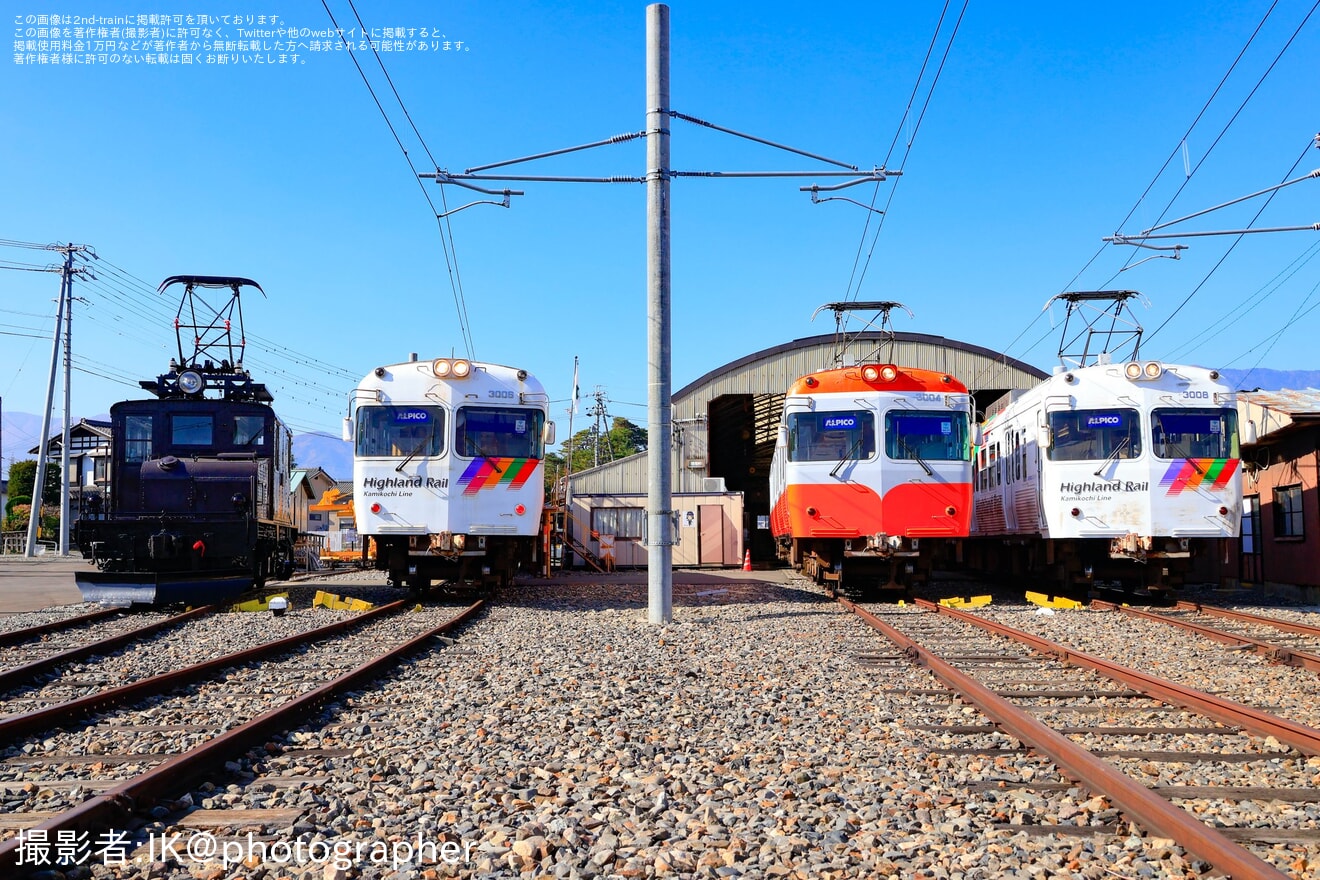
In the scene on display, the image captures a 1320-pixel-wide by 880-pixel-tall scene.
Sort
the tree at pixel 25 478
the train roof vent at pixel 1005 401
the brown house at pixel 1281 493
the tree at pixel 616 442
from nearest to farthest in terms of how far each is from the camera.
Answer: the brown house at pixel 1281 493
the train roof vent at pixel 1005 401
the tree at pixel 25 478
the tree at pixel 616 442

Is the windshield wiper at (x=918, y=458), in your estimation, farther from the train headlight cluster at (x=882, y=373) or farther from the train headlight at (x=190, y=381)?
the train headlight at (x=190, y=381)

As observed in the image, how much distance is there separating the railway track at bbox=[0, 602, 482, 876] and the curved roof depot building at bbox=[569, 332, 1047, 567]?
65.8 ft

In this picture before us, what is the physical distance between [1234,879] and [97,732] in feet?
18.9

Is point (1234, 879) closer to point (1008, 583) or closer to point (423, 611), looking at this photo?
point (423, 611)

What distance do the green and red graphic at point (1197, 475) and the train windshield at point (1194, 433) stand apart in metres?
0.14

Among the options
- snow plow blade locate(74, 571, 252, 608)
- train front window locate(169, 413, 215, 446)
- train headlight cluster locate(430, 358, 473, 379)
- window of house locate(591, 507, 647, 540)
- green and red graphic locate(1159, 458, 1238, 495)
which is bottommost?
snow plow blade locate(74, 571, 252, 608)

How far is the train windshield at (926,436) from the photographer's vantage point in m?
15.4

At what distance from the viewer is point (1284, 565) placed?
61.2 feet

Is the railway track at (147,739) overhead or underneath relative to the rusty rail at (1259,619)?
underneath

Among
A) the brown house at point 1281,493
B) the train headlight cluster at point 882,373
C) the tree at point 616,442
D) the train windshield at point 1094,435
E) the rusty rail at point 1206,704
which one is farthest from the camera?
the tree at point 616,442

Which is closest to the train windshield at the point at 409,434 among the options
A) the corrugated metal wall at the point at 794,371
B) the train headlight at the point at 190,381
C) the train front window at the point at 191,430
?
the train front window at the point at 191,430

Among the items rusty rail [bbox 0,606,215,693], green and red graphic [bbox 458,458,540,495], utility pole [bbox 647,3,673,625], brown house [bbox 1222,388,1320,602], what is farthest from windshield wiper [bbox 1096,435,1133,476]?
rusty rail [bbox 0,606,215,693]

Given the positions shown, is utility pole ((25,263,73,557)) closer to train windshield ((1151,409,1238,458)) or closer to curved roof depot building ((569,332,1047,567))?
curved roof depot building ((569,332,1047,567))

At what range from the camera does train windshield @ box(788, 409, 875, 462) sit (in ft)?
50.9
